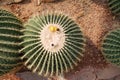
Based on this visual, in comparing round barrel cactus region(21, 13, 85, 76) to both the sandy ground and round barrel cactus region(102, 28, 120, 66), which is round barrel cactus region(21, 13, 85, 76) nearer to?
round barrel cactus region(102, 28, 120, 66)

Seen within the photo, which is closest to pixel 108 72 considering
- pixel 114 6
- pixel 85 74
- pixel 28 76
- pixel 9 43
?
pixel 85 74

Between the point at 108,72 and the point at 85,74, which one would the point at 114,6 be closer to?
the point at 108,72

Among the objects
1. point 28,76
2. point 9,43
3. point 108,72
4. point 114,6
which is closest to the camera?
point 9,43

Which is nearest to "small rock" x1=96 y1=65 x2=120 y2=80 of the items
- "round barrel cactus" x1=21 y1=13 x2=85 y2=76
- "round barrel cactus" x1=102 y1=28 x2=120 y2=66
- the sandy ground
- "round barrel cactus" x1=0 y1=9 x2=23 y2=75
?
the sandy ground

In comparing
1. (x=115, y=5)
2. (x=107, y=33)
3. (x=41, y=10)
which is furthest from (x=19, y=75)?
(x=115, y=5)

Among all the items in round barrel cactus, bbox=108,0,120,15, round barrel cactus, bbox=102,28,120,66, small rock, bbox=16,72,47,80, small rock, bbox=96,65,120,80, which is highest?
round barrel cactus, bbox=108,0,120,15

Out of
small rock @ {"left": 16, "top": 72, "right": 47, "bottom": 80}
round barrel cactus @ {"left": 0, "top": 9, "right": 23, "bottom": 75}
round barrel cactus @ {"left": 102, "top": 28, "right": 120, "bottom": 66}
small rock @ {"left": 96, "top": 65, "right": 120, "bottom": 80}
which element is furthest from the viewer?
small rock @ {"left": 96, "top": 65, "right": 120, "bottom": 80}

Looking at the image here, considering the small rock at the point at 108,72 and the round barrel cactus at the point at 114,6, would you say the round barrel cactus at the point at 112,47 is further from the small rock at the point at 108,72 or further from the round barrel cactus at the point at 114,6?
the round barrel cactus at the point at 114,6

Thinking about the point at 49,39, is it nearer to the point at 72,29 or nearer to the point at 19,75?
the point at 72,29
